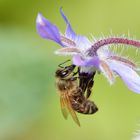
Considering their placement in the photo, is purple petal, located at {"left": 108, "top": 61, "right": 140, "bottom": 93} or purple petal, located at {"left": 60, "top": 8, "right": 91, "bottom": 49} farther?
purple petal, located at {"left": 60, "top": 8, "right": 91, "bottom": 49}

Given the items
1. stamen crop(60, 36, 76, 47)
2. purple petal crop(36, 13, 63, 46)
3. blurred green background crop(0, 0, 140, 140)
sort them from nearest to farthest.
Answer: purple petal crop(36, 13, 63, 46) < stamen crop(60, 36, 76, 47) < blurred green background crop(0, 0, 140, 140)

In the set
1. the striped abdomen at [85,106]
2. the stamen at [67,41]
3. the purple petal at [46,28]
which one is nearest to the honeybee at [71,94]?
the striped abdomen at [85,106]

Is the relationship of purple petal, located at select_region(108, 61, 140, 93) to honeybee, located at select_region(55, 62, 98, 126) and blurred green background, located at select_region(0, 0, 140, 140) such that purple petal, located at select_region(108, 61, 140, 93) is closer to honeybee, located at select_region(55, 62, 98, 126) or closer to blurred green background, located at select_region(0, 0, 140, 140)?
honeybee, located at select_region(55, 62, 98, 126)

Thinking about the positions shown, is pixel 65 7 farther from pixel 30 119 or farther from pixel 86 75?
pixel 86 75

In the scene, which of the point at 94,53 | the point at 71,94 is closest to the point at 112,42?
the point at 94,53

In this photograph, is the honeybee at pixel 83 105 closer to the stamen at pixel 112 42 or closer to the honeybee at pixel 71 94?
the honeybee at pixel 71 94

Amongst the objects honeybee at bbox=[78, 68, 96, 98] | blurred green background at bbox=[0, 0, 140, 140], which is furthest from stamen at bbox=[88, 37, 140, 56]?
blurred green background at bbox=[0, 0, 140, 140]
